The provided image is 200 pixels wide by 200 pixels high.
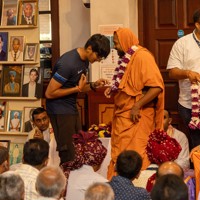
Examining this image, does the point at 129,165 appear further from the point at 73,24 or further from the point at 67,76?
the point at 73,24

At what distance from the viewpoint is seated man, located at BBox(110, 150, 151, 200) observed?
360cm

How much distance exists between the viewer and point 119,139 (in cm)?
514

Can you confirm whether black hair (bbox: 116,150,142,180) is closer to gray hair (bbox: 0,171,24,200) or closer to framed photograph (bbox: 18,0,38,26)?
gray hair (bbox: 0,171,24,200)

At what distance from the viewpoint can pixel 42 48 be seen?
738cm

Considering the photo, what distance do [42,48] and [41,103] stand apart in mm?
794

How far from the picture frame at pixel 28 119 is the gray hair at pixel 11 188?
324 centimetres

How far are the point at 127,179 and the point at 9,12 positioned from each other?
3.49 meters

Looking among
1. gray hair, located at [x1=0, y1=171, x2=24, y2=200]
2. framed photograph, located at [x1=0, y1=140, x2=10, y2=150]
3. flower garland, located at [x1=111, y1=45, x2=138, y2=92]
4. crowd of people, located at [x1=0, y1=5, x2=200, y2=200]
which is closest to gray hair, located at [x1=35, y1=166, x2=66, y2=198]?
crowd of people, located at [x1=0, y1=5, x2=200, y2=200]

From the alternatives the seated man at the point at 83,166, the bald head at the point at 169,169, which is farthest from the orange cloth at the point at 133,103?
the bald head at the point at 169,169

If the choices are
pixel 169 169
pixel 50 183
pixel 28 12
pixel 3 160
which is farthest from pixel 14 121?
pixel 50 183

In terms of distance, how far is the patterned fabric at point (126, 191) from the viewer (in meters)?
3.59

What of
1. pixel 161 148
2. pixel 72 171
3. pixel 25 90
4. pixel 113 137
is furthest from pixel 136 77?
pixel 25 90

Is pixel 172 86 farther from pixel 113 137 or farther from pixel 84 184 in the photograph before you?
pixel 84 184

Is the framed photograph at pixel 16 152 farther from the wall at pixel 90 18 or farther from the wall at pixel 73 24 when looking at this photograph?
the wall at pixel 73 24
